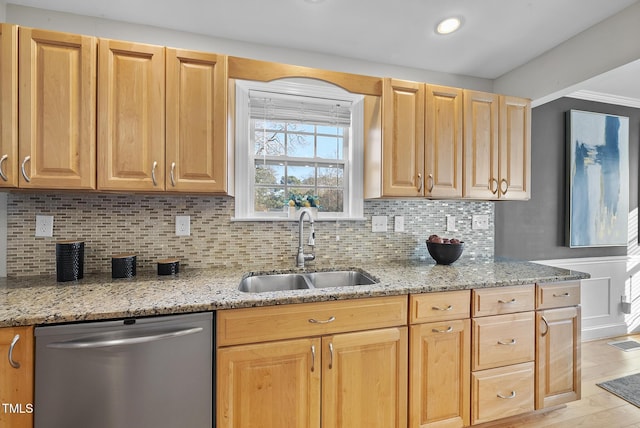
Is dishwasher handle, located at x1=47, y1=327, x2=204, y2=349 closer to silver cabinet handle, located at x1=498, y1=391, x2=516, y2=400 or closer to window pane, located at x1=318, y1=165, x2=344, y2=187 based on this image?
window pane, located at x1=318, y1=165, x2=344, y2=187

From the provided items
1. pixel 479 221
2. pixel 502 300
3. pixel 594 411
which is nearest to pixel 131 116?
pixel 502 300

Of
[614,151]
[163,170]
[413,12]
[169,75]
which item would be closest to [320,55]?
[413,12]

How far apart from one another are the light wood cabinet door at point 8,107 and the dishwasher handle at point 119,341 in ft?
2.82

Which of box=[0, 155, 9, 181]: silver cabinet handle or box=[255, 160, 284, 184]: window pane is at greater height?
box=[255, 160, 284, 184]: window pane

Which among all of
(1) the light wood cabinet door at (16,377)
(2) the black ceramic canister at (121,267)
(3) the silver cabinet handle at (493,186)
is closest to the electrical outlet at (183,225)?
(2) the black ceramic canister at (121,267)

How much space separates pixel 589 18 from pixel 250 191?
250 cm

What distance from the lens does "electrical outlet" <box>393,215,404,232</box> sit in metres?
2.38

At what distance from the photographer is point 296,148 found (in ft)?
7.43

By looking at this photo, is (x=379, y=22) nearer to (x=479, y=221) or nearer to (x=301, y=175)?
(x=301, y=175)

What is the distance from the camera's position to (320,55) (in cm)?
223

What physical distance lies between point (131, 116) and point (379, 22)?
1608 mm

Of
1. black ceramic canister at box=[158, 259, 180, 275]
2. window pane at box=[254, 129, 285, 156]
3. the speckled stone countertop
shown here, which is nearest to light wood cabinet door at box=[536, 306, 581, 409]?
the speckled stone countertop

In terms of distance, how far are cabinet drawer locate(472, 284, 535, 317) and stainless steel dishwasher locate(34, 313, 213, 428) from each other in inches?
58.6

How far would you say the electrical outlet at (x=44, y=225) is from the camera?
1.74 m
